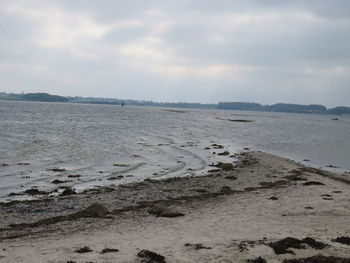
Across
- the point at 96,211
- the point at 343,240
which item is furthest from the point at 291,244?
the point at 96,211

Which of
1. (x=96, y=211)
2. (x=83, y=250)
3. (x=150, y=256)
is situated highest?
(x=150, y=256)

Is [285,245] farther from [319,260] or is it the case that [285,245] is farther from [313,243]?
[319,260]

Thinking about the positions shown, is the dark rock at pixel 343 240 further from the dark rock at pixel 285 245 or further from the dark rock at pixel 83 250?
the dark rock at pixel 83 250

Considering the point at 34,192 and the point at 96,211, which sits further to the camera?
the point at 34,192

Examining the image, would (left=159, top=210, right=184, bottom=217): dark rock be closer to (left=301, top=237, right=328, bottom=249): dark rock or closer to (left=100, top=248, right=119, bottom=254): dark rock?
(left=100, top=248, right=119, bottom=254): dark rock

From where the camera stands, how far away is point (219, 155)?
4659cm

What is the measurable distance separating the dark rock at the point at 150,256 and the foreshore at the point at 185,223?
69 millimetres

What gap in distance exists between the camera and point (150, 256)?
1220 centimetres

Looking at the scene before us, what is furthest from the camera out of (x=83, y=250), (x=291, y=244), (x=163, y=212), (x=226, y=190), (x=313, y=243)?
(x=226, y=190)

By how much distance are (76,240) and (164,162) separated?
25503 mm

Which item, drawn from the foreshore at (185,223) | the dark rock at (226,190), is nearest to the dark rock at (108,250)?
the foreshore at (185,223)

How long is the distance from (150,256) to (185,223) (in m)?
4.97

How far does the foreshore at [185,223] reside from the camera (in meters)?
12.8

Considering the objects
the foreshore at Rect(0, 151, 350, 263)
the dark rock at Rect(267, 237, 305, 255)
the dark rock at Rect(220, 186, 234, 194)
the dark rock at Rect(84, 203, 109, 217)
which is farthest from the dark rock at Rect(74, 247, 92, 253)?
the dark rock at Rect(220, 186, 234, 194)
